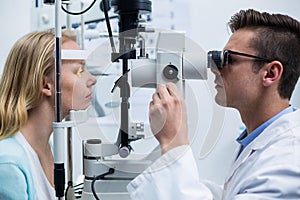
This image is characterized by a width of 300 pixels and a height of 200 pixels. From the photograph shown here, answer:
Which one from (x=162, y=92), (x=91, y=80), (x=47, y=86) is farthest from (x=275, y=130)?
(x=47, y=86)

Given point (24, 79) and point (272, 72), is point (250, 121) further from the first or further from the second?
point (24, 79)

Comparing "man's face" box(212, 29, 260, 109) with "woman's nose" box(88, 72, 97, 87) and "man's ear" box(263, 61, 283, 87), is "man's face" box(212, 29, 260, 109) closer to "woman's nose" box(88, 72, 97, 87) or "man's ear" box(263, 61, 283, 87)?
"man's ear" box(263, 61, 283, 87)

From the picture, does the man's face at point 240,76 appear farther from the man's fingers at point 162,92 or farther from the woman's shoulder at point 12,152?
the woman's shoulder at point 12,152

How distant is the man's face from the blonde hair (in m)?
0.53

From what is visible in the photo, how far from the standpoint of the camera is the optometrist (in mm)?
858

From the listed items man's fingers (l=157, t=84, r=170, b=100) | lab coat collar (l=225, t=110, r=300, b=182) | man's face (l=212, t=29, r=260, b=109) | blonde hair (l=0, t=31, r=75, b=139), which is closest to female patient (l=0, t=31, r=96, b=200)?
blonde hair (l=0, t=31, r=75, b=139)

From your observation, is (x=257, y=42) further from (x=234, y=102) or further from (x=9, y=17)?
→ (x=9, y=17)

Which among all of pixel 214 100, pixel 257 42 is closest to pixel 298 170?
pixel 214 100

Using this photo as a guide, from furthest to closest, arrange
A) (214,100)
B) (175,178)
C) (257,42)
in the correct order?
(257,42), (214,100), (175,178)

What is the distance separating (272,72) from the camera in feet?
3.48

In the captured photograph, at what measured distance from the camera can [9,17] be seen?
85.0 inches

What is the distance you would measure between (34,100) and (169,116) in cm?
53

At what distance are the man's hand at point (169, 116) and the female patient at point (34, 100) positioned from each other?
0.90 feet

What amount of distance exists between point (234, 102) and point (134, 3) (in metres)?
0.47
